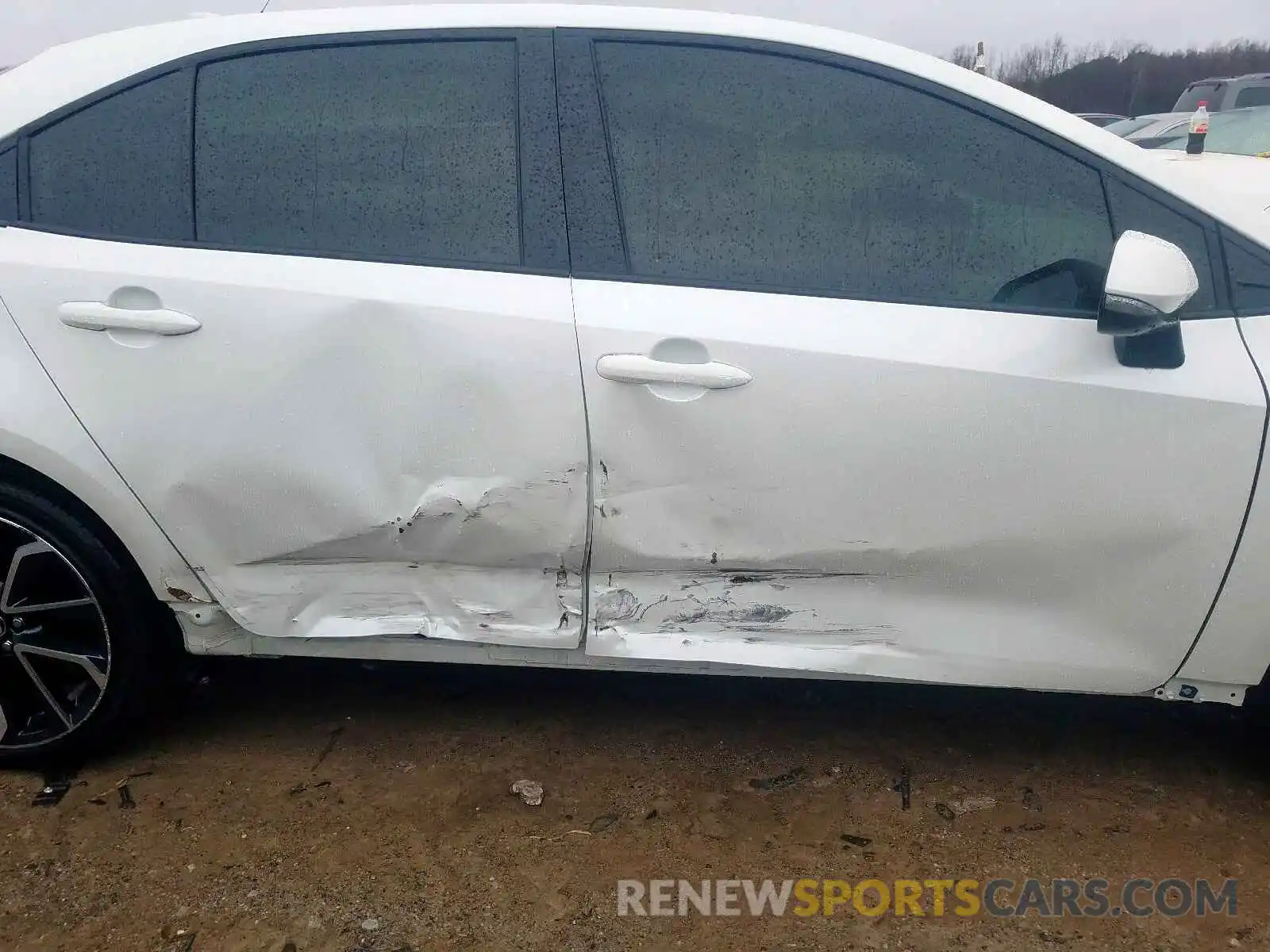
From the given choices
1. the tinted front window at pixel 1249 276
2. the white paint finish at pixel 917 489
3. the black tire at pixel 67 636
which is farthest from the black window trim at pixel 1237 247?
the black tire at pixel 67 636

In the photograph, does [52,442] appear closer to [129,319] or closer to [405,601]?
[129,319]

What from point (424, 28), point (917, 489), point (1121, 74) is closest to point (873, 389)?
point (917, 489)

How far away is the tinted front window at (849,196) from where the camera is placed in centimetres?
214

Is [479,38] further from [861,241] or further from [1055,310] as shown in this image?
[1055,310]

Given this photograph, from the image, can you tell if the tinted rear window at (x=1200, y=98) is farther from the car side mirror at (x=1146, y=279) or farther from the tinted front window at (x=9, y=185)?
the tinted front window at (x=9, y=185)

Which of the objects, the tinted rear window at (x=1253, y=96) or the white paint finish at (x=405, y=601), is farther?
the tinted rear window at (x=1253, y=96)

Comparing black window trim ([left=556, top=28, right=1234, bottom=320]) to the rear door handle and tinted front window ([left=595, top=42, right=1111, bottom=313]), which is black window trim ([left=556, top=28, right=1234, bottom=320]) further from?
the rear door handle

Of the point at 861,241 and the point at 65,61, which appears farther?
the point at 65,61

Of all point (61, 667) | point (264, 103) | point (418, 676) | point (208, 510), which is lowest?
point (418, 676)

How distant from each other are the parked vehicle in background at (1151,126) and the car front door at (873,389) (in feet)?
30.0

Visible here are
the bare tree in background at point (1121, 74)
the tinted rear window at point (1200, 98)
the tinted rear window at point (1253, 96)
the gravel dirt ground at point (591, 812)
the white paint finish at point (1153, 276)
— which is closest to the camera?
the white paint finish at point (1153, 276)

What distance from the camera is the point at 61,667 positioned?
240 centimetres

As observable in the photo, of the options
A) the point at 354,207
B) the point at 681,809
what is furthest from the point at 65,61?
the point at 681,809

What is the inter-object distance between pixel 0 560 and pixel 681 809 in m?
1.61
